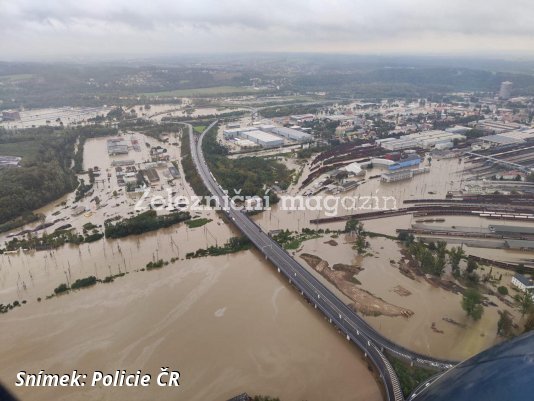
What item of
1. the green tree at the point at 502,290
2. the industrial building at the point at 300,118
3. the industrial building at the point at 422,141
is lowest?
the green tree at the point at 502,290

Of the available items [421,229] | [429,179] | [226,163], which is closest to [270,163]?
[226,163]

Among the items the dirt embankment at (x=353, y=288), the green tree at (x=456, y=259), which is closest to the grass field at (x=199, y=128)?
the dirt embankment at (x=353, y=288)

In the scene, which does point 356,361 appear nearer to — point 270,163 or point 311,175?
point 311,175

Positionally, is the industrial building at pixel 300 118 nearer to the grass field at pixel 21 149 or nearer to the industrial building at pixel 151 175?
the industrial building at pixel 151 175

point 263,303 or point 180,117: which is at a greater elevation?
point 180,117

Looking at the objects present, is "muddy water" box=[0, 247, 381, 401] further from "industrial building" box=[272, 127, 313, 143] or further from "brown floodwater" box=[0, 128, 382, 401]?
"industrial building" box=[272, 127, 313, 143]
